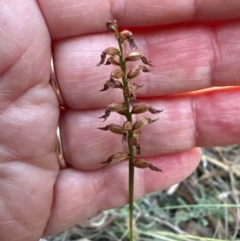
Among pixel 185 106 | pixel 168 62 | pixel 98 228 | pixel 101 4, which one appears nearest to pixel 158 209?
pixel 98 228

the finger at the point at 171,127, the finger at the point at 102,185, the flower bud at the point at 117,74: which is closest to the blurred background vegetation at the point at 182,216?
the finger at the point at 102,185

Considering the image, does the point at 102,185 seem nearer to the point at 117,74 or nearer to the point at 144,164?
the point at 144,164

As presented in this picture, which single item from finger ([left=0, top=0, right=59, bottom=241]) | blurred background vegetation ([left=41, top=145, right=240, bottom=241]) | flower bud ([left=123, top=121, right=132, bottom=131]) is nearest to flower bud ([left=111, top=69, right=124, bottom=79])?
flower bud ([left=123, top=121, right=132, bottom=131])

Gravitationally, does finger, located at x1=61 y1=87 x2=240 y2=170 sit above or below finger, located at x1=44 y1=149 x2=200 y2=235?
above

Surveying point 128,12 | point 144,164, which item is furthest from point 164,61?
point 144,164

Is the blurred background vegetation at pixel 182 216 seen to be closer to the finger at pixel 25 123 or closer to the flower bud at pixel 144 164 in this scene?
the finger at pixel 25 123

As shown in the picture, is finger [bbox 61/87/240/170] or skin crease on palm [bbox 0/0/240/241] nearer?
skin crease on palm [bbox 0/0/240/241]

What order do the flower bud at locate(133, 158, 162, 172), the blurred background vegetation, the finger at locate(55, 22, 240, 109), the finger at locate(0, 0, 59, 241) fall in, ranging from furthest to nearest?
the blurred background vegetation, the finger at locate(55, 22, 240, 109), the finger at locate(0, 0, 59, 241), the flower bud at locate(133, 158, 162, 172)

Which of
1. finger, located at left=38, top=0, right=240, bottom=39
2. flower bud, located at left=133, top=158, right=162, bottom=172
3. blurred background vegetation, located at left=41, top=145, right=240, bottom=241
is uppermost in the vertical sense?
finger, located at left=38, top=0, right=240, bottom=39

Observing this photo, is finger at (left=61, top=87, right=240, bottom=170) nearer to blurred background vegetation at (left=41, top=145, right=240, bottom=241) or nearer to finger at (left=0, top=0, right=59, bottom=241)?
finger at (left=0, top=0, right=59, bottom=241)
